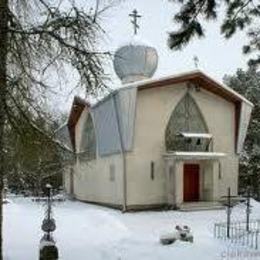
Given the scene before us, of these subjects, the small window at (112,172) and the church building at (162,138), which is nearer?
the church building at (162,138)

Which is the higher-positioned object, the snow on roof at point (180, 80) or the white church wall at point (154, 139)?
the snow on roof at point (180, 80)

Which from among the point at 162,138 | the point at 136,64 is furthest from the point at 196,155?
the point at 136,64

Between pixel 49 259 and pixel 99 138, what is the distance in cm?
1785

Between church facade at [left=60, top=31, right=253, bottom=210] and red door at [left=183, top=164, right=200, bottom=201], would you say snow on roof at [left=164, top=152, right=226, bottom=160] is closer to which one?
church facade at [left=60, top=31, right=253, bottom=210]

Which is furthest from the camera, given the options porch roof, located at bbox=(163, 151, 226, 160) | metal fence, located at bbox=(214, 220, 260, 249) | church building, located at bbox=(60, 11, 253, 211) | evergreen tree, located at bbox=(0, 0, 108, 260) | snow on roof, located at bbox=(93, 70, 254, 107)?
porch roof, located at bbox=(163, 151, 226, 160)

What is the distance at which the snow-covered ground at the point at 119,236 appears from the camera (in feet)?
42.0

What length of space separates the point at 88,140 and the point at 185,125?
7.01 meters

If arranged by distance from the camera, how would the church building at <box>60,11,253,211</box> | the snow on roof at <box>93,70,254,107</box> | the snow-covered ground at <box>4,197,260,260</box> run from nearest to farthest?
1. the snow-covered ground at <box>4,197,260,260</box>
2. the snow on roof at <box>93,70,254,107</box>
3. the church building at <box>60,11,253,211</box>

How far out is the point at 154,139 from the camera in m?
26.6

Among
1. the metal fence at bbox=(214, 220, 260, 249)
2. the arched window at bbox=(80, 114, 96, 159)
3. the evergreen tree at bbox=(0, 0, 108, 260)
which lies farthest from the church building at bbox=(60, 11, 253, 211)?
the evergreen tree at bbox=(0, 0, 108, 260)

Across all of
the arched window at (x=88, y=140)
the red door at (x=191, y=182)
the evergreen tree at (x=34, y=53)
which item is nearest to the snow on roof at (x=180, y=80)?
the red door at (x=191, y=182)

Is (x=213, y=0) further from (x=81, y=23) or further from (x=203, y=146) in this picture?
(x=203, y=146)

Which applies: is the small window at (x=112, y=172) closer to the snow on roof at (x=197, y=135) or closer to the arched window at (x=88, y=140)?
the arched window at (x=88, y=140)

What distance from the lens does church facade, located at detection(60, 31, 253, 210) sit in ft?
84.4
